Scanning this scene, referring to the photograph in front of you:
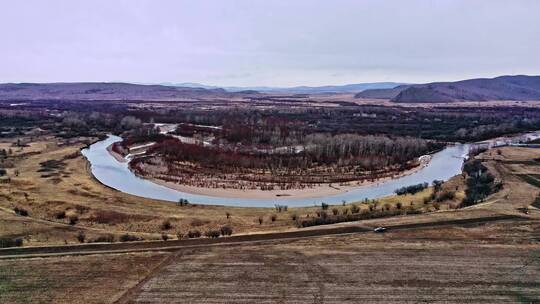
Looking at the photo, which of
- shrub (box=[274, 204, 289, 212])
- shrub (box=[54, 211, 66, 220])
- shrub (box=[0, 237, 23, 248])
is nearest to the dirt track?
shrub (box=[0, 237, 23, 248])

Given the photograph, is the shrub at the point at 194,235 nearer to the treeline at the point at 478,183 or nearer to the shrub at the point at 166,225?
the shrub at the point at 166,225

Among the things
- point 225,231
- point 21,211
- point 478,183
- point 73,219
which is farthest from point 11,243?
point 478,183

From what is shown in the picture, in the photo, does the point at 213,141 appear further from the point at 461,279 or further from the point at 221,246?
the point at 461,279

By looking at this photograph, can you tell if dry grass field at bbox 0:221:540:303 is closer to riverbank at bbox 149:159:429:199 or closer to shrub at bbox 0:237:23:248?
shrub at bbox 0:237:23:248

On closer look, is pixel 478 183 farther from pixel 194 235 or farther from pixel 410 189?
pixel 194 235

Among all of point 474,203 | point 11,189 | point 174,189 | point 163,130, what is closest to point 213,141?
point 163,130

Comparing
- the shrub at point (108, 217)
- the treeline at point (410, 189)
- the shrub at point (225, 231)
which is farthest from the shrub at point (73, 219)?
the treeline at point (410, 189)
